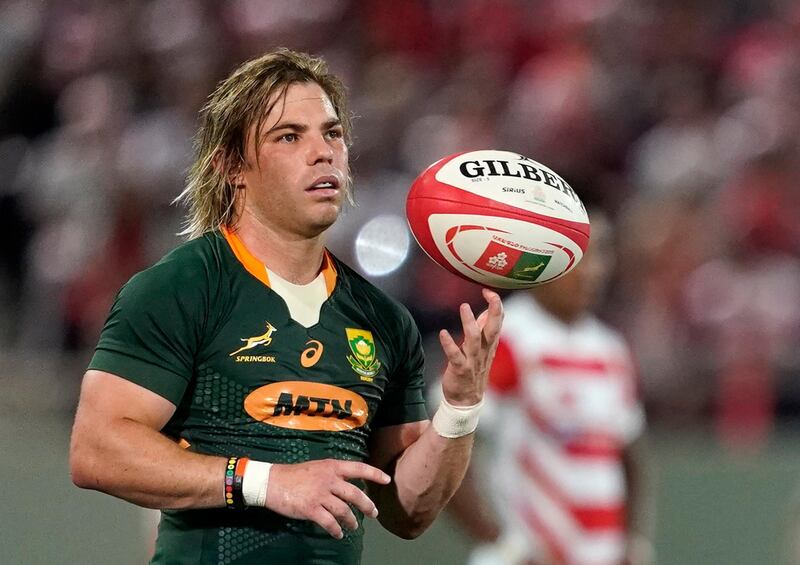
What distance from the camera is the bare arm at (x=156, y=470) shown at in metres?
2.83

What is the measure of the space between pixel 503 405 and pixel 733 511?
187 cm

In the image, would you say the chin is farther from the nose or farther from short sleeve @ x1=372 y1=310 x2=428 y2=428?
short sleeve @ x1=372 y1=310 x2=428 y2=428

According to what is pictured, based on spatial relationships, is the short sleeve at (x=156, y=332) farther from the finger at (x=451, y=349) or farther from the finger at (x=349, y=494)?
the finger at (x=451, y=349)

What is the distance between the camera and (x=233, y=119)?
3385 millimetres

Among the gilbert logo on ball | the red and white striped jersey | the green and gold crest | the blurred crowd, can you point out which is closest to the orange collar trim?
the green and gold crest

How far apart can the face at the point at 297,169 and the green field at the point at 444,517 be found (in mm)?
3052

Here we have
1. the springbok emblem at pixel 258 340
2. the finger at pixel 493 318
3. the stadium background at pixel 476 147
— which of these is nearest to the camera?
the springbok emblem at pixel 258 340

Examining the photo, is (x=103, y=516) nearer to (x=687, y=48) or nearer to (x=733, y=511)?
(x=733, y=511)

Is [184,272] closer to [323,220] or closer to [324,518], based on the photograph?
[323,220]

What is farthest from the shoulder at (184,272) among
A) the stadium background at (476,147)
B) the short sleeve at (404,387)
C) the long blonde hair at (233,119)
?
the stadium background at (476,147)

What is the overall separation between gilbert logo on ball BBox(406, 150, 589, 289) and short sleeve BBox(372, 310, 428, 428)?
22 centimetres

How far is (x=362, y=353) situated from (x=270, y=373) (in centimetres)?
30

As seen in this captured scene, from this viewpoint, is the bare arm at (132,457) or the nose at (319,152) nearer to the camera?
the bare arm at (132,457)

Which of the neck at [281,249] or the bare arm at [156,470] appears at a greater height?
the neck at [281,249]
